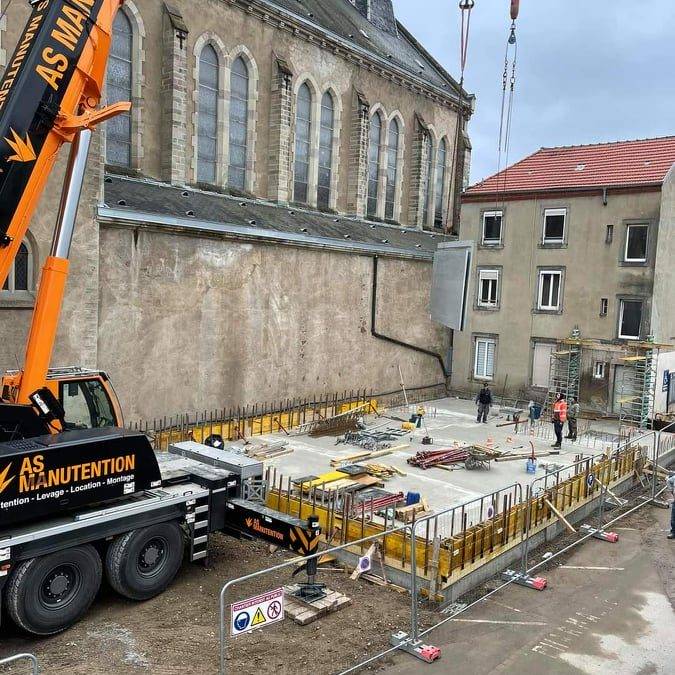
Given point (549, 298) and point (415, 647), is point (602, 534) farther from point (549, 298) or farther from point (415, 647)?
point (549, 298)

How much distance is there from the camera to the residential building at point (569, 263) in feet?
83.8

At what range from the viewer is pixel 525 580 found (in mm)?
11492

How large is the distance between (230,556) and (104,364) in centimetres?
834

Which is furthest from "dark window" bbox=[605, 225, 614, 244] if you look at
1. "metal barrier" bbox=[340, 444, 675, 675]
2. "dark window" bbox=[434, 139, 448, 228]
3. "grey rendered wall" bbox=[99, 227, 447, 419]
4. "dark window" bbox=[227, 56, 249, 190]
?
"dark window" bbox=[227, 56, 249, 190]

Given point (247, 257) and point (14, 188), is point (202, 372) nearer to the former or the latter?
point (247, 257)

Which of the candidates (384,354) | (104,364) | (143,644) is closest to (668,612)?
(143,644)

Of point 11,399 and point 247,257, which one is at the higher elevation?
point 247,257

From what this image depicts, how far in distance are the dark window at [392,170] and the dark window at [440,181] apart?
339cm

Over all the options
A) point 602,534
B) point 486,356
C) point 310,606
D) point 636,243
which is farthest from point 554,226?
point 310,606

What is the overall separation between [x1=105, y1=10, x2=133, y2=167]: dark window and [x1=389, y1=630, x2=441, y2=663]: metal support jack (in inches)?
687

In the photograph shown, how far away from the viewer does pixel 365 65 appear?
2883 centimetres

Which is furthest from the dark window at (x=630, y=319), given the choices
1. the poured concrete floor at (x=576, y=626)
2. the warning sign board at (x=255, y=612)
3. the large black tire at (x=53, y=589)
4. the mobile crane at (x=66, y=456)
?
the large black tire at (x=53, y=589)

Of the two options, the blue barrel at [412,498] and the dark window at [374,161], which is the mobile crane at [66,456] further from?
the dark window at [374,161]

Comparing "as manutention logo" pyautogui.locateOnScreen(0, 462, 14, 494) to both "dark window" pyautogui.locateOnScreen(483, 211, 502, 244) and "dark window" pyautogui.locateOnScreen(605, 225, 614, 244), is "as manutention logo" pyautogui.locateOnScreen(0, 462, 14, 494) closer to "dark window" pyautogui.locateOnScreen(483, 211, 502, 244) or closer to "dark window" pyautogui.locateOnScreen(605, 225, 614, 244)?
"dark window" pyautogui.locateOnScreen(605, 225, 614, 244)
